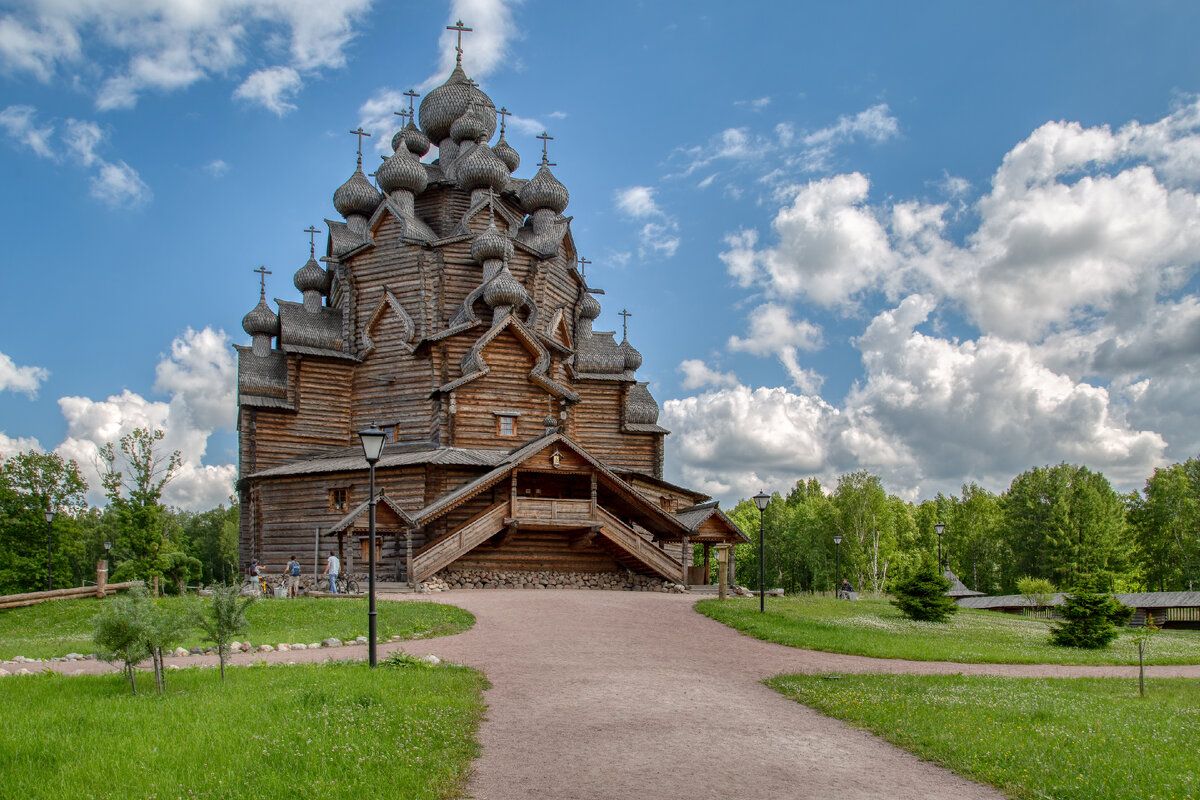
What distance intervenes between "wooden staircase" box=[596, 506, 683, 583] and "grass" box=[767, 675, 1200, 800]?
14409 mm

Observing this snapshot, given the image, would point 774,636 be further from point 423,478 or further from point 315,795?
point 423,478

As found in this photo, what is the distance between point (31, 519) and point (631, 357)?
3559 centimetres

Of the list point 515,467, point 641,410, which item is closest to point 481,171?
point 641,410

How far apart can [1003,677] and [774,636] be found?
182 inches

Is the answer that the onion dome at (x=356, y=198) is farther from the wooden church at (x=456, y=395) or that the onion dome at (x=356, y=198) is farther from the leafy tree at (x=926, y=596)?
the leafy tree at (x=926, y=596)

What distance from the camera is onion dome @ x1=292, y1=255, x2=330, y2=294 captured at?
3638cm

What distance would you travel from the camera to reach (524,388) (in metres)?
30.9

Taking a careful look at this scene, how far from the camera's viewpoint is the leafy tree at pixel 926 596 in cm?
2086

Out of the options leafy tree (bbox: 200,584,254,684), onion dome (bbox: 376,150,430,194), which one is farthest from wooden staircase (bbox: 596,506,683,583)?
onion dome (bbox: 376,150,430,194)

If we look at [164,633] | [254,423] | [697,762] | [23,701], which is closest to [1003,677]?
[697,762]

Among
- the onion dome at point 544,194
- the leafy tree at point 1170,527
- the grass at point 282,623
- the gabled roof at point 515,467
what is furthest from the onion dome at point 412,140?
the leafy tree at point 1170,527

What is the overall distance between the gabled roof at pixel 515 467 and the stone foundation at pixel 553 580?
1898 millimetres

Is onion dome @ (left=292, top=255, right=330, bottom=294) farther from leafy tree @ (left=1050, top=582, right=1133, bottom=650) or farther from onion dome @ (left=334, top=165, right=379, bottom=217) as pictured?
leafy tree @ (left=1050, top=582, right=1133, bottom=650)

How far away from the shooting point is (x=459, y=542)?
79.2ft
